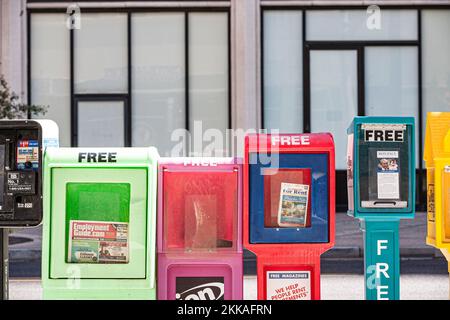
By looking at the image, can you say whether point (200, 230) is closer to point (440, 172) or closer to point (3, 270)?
point (3, 270)

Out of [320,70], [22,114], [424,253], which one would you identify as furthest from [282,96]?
[424,253]

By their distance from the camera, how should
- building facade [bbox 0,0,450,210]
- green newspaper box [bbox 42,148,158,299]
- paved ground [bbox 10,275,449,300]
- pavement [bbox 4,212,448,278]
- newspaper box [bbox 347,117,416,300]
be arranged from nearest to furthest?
green newspaper box [bbox 42,148,158,299]
newspaper box [bbox 347,117,416,300]
paved ground [bbox 10,275,449,300]
pavement [bbox 4,212,448,278]
building facade [bbox 0,0,450,210]

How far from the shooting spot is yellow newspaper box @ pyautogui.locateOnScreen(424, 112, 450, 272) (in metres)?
5.41

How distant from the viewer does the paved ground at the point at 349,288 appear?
9.44 metres

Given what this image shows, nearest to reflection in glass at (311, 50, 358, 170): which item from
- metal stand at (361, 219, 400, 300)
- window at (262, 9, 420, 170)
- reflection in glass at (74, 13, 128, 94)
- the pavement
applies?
window at (262, 9, 420, 170)

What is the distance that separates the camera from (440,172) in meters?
5.40

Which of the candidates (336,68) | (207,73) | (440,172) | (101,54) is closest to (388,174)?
(440,172)

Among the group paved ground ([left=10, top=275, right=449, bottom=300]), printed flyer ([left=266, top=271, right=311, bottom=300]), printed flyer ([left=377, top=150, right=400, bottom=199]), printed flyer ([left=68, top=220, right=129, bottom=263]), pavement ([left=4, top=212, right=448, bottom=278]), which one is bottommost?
paved ground ([left=10, top=275, right=449, bottom=300])

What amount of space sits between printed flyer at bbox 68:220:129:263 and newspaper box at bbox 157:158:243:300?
0.79 feet

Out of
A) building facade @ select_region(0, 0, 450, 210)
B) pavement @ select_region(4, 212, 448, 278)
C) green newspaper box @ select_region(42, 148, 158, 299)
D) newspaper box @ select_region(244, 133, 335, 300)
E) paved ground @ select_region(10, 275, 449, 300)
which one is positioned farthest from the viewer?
building facade @ select_region(0, 0, 450, 210)

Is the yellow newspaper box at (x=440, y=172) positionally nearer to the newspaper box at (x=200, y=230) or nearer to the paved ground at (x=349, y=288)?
the newspaper box at (x=200, y=230)

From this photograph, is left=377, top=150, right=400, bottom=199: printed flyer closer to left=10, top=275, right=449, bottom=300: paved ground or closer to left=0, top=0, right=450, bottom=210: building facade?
left=10, top=275, right=449, bottom=300: paved ground
